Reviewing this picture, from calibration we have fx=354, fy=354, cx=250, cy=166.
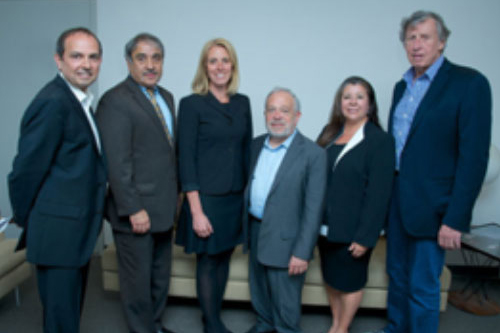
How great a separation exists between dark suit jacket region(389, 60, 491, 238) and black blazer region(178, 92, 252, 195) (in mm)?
866

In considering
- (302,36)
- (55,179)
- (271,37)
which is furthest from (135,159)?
(302,36)

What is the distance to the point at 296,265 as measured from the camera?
1.77 m

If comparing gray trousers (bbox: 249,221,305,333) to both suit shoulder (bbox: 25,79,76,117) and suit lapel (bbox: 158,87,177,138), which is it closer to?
suit lapel (bbox: 158,87,177,138)

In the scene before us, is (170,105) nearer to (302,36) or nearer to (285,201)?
(285,201)

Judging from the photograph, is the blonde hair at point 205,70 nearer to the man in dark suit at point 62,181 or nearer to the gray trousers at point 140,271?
the man in dark suit at point 62,181

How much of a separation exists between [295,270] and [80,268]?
102 centimetres

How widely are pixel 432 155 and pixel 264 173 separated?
0.81 metres

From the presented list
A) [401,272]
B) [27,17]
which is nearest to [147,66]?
[401,272]

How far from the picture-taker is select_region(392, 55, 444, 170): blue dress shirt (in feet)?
5.74

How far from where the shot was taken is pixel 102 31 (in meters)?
3.04

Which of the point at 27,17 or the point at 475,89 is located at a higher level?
the point at 27,17

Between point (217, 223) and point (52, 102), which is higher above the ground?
point (52, 102)

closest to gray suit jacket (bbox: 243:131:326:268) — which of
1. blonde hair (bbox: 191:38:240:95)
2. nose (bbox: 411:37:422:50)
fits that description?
blonde hair (bbox: 191:38:240:95)

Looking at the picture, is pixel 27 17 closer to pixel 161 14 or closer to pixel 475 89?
pixel 161 14
